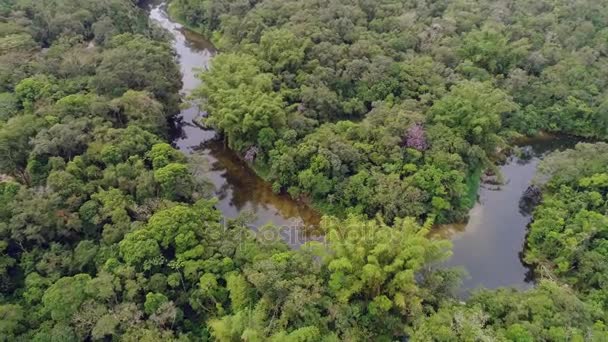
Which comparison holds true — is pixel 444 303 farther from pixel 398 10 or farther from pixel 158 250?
pixel 398 10

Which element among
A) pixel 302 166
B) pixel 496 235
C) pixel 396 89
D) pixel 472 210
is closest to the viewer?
pixel 496 235

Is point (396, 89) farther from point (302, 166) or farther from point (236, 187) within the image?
point (236, 187)

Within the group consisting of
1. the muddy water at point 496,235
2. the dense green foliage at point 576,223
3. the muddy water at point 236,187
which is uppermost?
the dense green foliage at point 576,223

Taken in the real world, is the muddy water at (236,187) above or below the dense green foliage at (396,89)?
below

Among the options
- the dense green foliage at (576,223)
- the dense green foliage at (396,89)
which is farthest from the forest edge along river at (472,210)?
the dense green foliage at (576,223)

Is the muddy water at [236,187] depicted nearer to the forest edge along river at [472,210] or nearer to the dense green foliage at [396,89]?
the forest edge along river at [472,210]

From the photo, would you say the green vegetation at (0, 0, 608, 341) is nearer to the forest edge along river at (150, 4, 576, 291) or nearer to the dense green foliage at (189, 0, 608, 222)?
the dense green foliage at (189, 0, 608, 222)

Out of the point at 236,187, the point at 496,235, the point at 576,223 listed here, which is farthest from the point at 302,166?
the point at 576,223
